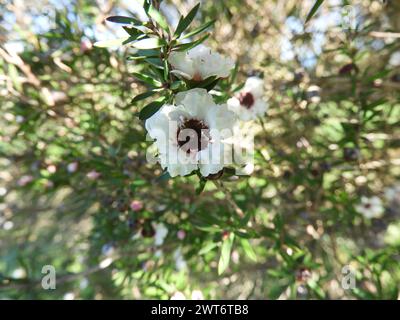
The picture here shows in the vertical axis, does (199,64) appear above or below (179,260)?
above

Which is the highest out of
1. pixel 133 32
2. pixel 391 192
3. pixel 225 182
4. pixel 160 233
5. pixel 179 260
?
pixel 133 32

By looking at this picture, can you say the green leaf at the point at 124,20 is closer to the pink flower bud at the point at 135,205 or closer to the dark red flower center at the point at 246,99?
the dark red flower center at the point at 246,99

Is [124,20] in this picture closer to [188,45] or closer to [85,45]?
[188,45]

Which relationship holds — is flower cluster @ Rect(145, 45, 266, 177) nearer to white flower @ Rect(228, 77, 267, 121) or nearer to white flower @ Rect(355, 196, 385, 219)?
white flower @ Rect(228, 77, 267, 121)

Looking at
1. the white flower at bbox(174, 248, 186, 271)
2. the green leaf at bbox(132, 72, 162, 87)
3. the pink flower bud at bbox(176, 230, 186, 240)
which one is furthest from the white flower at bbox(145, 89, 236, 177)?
the white flower at bbox(174, 248, 186, 271)

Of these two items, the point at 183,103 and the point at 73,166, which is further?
the point at 73,166

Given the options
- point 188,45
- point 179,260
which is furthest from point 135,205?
point 188,45

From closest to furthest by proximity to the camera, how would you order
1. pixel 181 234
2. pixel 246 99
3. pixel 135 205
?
1. pixel 246 99
2. pixel 135 205
3. pixel 181 234
